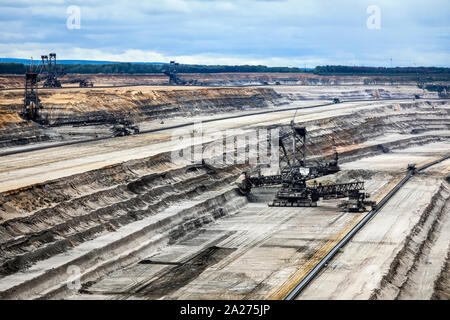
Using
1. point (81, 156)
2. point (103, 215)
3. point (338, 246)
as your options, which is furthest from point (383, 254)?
point (81, 156)

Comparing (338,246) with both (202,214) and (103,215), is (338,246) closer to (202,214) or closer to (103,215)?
(202,214)

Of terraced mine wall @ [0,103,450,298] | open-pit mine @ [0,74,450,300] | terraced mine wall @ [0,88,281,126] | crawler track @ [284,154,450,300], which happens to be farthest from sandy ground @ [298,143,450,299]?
terraced mine wall @ [0,88,281,126]

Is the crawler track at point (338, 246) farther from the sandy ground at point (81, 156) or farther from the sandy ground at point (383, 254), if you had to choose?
Answer: the sandy ground at point (81, 156)

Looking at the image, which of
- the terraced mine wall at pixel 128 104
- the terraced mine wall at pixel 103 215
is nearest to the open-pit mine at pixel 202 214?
the terraced mine wall at pixel 103 215

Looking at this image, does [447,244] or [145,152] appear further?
[145,152]

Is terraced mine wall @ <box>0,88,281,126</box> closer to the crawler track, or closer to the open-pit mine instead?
the open-pit mine

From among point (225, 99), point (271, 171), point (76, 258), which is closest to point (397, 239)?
point (76, 258)
